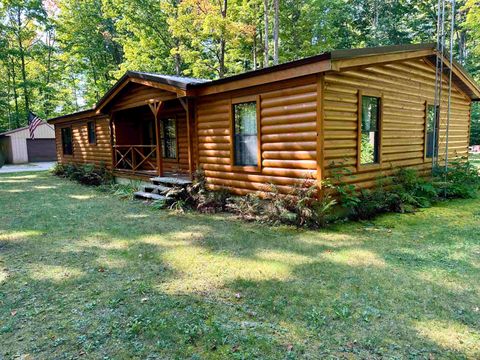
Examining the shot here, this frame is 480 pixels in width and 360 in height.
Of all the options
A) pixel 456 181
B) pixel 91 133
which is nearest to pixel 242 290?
pixel 456 181

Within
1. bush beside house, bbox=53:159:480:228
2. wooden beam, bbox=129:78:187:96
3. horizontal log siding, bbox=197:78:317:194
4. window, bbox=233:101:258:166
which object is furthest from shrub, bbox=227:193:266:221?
wooden beam, bbox=129:78:187:96

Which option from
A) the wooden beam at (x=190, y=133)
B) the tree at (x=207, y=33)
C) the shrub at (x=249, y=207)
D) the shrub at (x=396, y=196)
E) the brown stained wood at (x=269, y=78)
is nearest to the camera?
the brown stained wood at (x=269, y=78)

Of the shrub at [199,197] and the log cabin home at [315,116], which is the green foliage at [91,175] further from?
the shrub at [199,197]

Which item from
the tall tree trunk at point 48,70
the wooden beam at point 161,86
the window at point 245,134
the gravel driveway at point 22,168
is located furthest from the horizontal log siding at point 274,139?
the tall tree trunk at point 48,70

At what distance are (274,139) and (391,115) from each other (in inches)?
119

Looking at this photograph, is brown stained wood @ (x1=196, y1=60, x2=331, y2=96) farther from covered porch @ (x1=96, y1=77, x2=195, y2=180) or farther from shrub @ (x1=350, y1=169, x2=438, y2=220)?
shrub @ (x1=350, y1=169, x2=438, y2=220)

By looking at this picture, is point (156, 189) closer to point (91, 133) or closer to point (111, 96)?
point (111, 96)

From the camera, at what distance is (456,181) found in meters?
8.87

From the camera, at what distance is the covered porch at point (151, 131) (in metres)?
9.69

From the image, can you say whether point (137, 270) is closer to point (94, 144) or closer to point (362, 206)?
point (362, 206)

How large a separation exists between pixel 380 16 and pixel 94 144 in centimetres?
2512

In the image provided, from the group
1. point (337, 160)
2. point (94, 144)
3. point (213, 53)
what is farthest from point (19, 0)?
point (337, 160)

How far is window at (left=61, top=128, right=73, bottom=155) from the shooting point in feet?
55.6

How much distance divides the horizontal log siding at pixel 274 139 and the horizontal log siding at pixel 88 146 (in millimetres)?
6449
